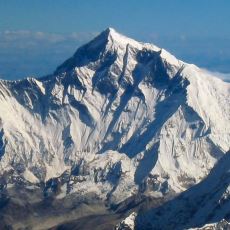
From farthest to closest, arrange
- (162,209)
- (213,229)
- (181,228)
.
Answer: (162,209), (181,228), (213,229)

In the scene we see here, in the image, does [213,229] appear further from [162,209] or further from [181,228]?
[162,209]

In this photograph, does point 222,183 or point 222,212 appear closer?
point 222,212

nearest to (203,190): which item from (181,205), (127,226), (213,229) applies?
(181,205)

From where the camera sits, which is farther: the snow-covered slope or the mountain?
the mountain

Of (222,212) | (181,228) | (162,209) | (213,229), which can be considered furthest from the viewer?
(162,209)

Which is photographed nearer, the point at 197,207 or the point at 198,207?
the point at 198,207

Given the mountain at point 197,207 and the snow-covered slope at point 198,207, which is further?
the mountain at point 197,207

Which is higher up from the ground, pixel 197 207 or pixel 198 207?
pixel 198 207

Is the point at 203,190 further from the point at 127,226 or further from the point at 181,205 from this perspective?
the point at 127,226

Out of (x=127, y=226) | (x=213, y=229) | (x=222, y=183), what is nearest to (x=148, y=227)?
(x=127, y=226)
